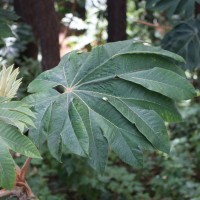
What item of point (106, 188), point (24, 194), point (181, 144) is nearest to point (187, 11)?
point (24, 194)

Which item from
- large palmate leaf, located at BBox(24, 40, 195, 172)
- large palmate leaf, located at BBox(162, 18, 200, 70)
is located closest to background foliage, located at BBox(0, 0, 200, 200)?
large palmate leaf, located at BBox(162, 18, 200, 70)

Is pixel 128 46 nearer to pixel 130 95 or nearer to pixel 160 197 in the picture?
pixel 130 95

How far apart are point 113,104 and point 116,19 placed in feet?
3.59

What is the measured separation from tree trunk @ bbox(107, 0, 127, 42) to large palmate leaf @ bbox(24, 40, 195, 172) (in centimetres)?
94

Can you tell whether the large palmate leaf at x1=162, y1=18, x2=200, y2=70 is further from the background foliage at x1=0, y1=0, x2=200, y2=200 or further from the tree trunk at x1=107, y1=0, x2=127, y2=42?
the tree trunk at x1=107, y1=0, x2=127, y2=42

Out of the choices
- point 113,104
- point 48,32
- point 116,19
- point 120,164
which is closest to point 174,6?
point 116,19

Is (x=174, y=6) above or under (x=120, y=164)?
above

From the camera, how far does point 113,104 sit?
1.21 meters

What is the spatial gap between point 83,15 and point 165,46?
1013mm

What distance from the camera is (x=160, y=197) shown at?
3115 mm

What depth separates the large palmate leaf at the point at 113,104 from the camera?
117cm

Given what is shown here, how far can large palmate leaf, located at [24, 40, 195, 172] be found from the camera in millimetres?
1173

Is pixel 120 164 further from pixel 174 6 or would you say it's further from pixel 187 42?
pixel 174 6

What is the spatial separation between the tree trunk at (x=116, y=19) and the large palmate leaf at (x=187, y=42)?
0.22m
